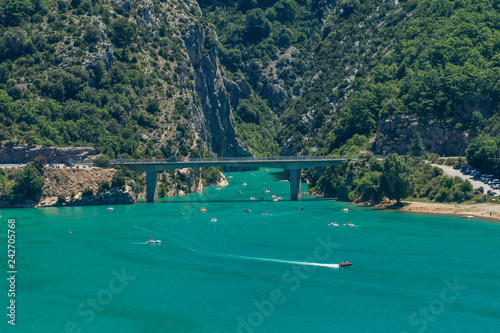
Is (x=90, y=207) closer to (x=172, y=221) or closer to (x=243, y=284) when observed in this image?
(x=172, y=221)

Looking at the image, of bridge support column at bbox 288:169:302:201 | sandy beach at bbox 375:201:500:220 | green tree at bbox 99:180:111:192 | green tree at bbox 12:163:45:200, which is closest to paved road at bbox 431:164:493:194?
sandy beach at bbox 375:201:500:220

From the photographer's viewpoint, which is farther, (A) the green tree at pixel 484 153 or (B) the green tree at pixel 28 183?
(B) the green tree at pixel 28 183

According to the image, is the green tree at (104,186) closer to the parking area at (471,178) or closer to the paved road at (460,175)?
the paved road at (460,175)

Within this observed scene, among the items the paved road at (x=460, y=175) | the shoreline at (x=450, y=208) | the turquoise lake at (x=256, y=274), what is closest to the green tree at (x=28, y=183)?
the turquoise lake at (x=256, y=274)

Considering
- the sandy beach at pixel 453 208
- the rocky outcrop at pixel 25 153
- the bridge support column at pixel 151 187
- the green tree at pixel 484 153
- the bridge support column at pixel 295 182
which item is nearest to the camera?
the sandy beach at pixel 453 208

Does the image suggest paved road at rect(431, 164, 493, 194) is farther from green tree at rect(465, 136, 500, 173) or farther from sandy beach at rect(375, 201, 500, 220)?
sandy beach at rect(375, 201, 500, 220)

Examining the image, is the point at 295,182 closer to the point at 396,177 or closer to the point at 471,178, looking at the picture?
the point at 396,177

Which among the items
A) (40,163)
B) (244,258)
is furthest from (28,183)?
(244,258)
